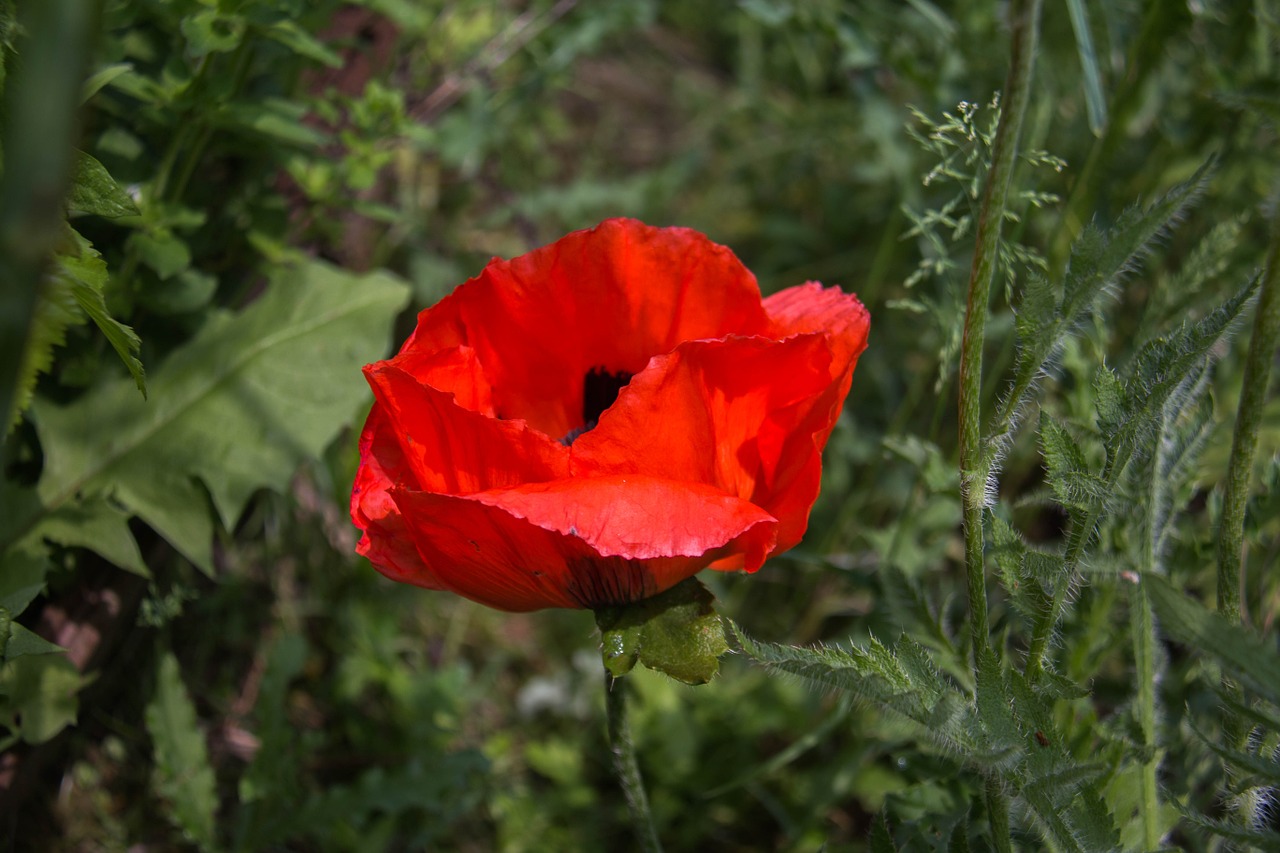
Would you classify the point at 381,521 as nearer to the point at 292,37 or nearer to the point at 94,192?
the point at 94,192

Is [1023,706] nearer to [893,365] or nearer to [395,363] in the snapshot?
[395,363]

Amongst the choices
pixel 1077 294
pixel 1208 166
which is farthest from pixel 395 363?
pixel 1208 166

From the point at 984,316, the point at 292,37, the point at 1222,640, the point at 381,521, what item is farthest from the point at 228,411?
the point at 1222,640

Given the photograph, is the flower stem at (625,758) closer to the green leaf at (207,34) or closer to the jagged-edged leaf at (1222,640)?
the jagged-edged leaf at (1222,640)

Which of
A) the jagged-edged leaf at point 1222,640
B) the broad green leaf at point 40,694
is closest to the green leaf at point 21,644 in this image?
the broad green leaf at point 40,694

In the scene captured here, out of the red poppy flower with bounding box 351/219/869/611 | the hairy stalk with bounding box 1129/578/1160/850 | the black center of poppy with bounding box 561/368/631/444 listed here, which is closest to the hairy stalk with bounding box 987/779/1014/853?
the hairy stalk with bounding box 1129/578/1160/850
